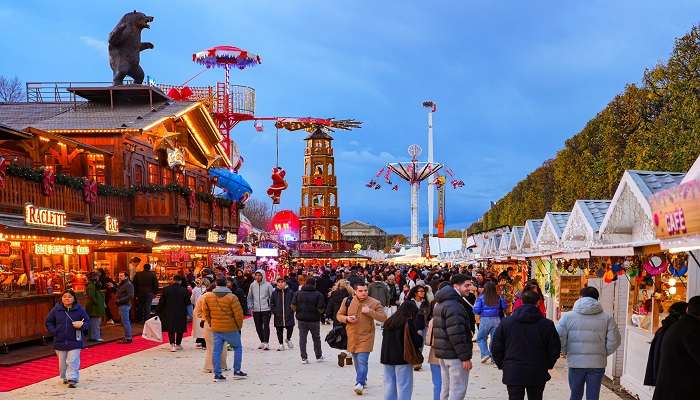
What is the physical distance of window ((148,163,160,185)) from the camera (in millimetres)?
29225

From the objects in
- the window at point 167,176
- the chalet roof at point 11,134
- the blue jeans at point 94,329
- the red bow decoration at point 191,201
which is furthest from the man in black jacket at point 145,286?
the window at point 167,176

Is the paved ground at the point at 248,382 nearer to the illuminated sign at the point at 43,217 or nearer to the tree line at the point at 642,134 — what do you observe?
the illuminated sign at the point at 43,217

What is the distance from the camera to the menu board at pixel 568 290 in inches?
658

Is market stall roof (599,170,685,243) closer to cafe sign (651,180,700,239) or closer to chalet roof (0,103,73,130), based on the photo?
cafe sign (651,180,700,239)

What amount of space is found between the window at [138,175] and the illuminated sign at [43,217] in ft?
29.4

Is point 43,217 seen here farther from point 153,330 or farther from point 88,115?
point 88,115

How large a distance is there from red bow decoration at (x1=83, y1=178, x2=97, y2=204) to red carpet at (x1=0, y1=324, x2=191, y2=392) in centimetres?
503

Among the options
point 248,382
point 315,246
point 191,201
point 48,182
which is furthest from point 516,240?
point 315,246

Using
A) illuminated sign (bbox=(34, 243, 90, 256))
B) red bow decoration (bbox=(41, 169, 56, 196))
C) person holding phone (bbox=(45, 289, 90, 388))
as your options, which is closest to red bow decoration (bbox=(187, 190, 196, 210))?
illuminated sign (bbox=(34, 243, 90, 256))

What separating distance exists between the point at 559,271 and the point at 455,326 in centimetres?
1036

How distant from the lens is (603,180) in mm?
42562

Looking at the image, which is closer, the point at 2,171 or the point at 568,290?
the point at 2,171

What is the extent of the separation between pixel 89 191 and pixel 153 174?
22.7 feet

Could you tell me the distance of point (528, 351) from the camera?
26.8 ft
